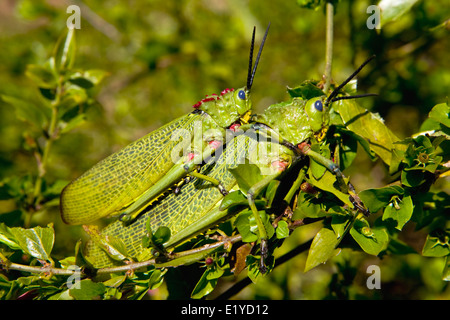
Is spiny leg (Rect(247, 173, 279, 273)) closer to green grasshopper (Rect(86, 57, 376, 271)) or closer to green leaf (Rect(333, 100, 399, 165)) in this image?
green grasshopper (Rect(86, 57, 376, 271))

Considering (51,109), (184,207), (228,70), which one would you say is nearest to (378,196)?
(184,207)

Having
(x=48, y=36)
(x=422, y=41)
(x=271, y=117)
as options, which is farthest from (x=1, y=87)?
(x=422, y=41)

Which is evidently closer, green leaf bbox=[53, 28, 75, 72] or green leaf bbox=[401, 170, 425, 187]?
green leaf bbox=[401, 170, 425, 187]

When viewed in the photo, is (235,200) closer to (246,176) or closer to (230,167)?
(246,176)

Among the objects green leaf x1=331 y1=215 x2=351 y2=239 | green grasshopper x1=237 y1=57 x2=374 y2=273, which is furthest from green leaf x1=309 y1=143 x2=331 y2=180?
green leaf x1=331 y1=215 x2=351 y2=239

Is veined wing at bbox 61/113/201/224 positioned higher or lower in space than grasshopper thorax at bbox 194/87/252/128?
lower

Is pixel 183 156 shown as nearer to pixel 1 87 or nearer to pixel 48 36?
pixel 1 87

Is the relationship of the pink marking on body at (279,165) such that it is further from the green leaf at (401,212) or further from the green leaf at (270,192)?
the green leaf at (401,212)

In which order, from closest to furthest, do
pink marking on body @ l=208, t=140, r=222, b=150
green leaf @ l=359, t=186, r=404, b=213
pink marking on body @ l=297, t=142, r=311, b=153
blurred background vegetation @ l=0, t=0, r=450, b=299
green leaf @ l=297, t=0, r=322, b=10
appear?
green leaf @ l=359, t=186, r=404, b=213
pink marking on body @ l=297, t=142, r=311, b=153
green leaf @ l=297, t=0, r=322, b=10
pink marking on body @ l=208, t=140, r=222, b=150
blurred background vegetation @ l=0, t=0, r=450, b=299
